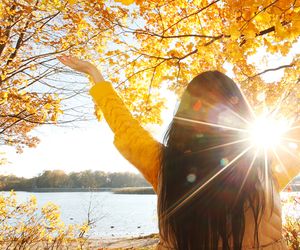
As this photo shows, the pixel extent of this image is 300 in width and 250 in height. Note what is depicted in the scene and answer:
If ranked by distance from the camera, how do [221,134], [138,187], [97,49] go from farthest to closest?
[138,187], [97,49], [221,134]

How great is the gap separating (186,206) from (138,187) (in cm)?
11607

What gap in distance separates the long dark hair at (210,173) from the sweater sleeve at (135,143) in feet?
0.19

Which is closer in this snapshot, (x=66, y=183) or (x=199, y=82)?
(x=199, y=82)

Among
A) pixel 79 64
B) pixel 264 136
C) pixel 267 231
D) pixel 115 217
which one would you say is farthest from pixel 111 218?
pixel 267 231

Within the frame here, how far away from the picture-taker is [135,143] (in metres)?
1.38

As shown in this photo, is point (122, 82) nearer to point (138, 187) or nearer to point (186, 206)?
point (186, 206)

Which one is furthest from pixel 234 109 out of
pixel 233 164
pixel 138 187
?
pixel 138 187

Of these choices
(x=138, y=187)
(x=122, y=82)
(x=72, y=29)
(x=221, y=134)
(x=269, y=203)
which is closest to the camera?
(x=269, y=203)

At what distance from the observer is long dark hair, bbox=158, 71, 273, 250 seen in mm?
1280

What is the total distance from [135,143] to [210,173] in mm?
371

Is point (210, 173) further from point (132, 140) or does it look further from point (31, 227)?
point (31, 227)

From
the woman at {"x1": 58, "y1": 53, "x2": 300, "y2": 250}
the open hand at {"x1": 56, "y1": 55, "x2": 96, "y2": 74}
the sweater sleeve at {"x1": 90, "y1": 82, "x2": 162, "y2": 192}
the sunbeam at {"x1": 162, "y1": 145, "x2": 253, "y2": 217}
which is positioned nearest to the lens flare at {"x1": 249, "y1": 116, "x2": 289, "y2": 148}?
the woman at {"x1": 58, "y1": 53, "x2": 300, "y2": 250}

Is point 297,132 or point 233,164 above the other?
point 297,132

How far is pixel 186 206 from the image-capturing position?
1320 millimetres
